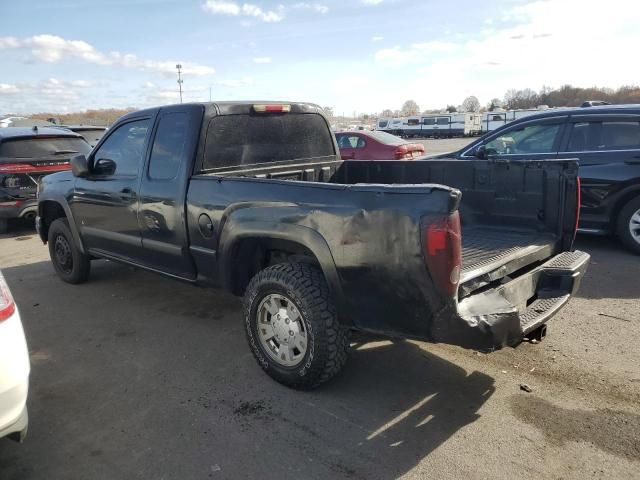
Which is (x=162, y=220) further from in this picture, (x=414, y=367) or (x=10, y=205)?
(x=10, y=205)

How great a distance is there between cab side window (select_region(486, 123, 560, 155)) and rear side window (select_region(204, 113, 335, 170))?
3.28 meters

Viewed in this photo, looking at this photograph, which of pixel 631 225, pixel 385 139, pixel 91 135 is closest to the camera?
pixel 631 225

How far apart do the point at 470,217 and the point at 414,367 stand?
1.46 m

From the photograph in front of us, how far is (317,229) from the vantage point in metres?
3.09

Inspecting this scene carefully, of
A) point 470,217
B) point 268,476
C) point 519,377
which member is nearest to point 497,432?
point 519,377

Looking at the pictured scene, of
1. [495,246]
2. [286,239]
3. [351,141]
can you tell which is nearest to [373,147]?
[351,141]

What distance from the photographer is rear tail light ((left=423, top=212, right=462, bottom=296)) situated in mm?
2588

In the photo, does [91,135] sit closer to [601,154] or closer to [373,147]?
[373,147]

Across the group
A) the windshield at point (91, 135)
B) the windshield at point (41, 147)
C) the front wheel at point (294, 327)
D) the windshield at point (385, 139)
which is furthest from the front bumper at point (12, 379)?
the windshield at point (385, 139)

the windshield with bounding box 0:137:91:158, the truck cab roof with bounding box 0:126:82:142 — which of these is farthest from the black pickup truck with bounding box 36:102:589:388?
the truck cab roof with bounding box 0:126:82:142

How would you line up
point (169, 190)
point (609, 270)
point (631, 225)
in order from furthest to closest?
point (631, 225), point (609, 270), point (169, 190)

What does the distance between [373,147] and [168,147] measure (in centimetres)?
1028

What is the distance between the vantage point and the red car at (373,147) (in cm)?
1386

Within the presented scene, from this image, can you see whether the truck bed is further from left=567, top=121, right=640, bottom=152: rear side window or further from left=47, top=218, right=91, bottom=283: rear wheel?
left=567, top=121, right=640, bottom=152: rear side window
